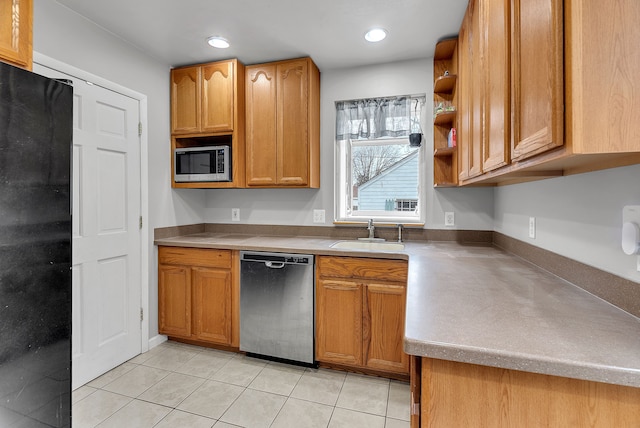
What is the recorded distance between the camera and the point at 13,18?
4.03 feet

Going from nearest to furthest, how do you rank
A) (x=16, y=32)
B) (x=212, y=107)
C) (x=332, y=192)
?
(x=16, y=32), (x=212, y=107), (x=332, y=192)

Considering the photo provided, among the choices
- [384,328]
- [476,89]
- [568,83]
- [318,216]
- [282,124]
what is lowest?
[384,328]

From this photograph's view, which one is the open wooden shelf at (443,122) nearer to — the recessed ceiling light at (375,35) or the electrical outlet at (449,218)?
the electrical outlet at (449,218)

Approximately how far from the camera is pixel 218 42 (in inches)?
89.6

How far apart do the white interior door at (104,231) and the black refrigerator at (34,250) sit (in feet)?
3.00

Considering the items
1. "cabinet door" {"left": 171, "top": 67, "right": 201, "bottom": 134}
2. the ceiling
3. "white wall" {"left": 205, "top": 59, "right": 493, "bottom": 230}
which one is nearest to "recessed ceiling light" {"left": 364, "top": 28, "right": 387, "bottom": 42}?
the ceiling

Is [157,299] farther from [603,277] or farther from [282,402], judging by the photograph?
[603,277]

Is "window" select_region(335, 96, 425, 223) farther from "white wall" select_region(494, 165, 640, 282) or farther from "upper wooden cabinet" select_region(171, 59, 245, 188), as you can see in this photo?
"white wall" select_region(494, 165, 640, 282)

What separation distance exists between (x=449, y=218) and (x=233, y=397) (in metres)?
2.06

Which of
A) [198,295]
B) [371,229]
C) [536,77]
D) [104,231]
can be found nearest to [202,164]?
[104,231]

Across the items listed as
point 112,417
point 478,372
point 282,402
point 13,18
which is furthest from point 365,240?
point 13,18

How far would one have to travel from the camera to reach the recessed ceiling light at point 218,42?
2229 millimetres

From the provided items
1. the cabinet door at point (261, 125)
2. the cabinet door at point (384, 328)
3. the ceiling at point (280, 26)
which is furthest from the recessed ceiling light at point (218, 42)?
the cabinet door at point (384, 328)

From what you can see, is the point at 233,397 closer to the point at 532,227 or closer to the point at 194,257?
the point at 194,257
